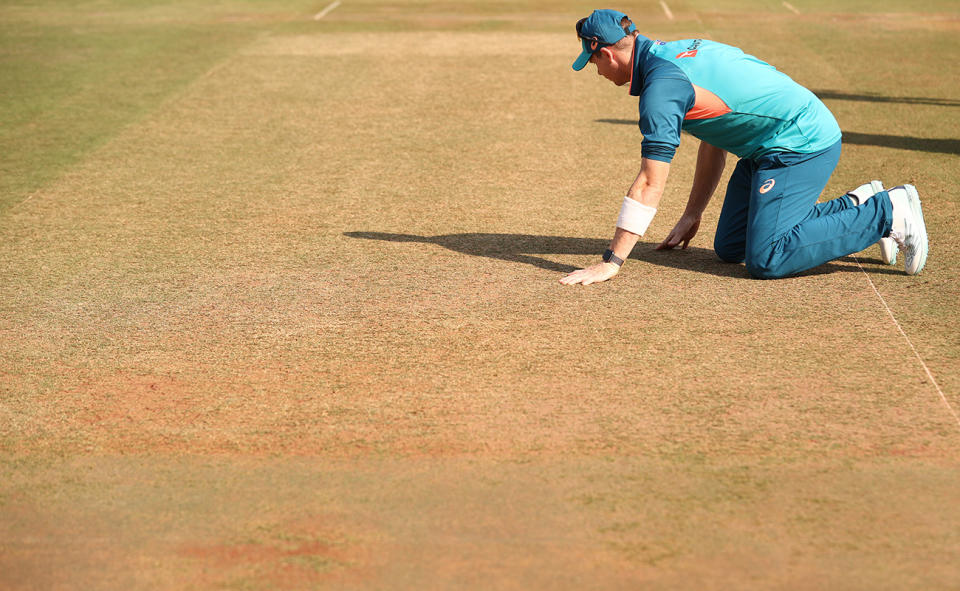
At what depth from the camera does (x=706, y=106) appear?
14.5ft

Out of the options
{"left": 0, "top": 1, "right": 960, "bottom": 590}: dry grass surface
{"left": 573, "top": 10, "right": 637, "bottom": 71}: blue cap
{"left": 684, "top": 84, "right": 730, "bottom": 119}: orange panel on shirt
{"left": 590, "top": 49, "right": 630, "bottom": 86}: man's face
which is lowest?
{"left": 0, "top": 1, "right": 960, "bottom": 590}: dry grass surface

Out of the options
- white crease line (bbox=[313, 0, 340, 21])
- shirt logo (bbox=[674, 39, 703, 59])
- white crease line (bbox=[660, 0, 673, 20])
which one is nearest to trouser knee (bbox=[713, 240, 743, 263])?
shirt logo (bbox=[674, 39, 703, 59])

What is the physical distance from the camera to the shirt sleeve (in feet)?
14.0

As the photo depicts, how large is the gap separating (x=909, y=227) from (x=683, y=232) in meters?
1.07

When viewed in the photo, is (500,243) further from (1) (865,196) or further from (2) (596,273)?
(1) (865,196)

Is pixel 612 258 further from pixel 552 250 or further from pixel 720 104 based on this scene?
pixel 720 104

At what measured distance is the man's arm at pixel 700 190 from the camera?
5016 mm

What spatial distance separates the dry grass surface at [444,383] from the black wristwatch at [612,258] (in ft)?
0.50

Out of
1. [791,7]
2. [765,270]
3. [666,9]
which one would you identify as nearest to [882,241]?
[765,270]

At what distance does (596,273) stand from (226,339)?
5.51ft

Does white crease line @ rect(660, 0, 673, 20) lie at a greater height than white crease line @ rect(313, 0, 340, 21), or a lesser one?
greater

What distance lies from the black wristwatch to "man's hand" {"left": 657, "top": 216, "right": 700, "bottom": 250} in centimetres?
64

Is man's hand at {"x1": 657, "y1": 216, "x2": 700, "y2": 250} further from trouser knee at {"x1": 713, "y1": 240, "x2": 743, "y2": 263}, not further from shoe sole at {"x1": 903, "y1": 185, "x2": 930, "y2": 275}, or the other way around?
shoe sole at {"x1": 903, "y1": 185, "x2": 930, "y2": 275}

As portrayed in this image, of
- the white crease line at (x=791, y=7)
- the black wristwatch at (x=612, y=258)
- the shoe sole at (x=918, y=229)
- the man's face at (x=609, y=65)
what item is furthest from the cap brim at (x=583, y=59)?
the white crease line at (x=791, y=7)
